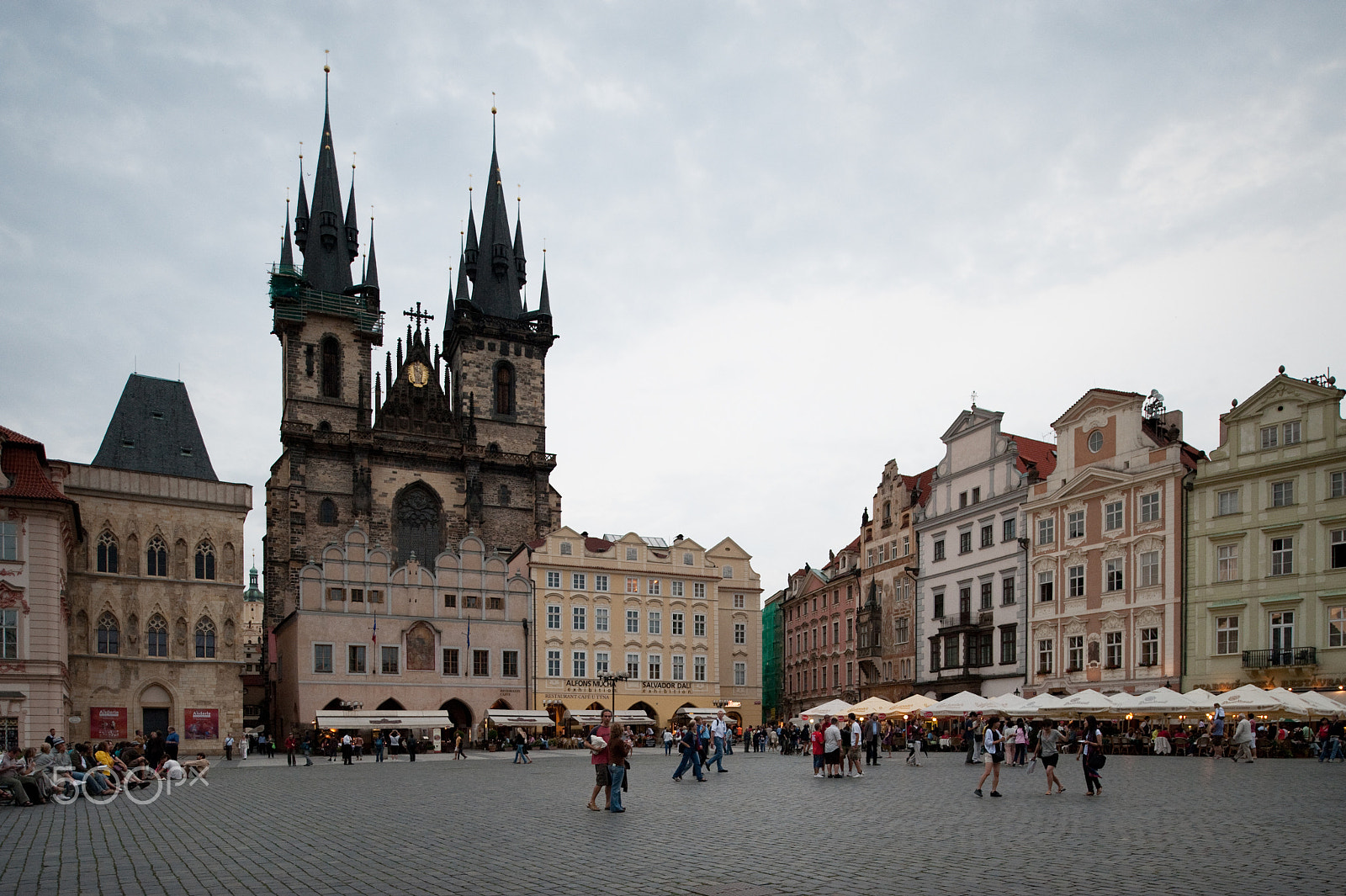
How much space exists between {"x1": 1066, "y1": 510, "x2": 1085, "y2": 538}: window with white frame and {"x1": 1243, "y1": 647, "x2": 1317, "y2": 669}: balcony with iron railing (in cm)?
884

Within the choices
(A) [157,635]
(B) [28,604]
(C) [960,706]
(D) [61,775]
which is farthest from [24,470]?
(C) [960,706]

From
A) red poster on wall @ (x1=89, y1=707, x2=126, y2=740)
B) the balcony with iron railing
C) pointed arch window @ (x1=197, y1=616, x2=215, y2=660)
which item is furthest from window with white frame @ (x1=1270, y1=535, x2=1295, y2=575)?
red poster on wall @ (x1=89, y1=707, x2=126, y2=740)

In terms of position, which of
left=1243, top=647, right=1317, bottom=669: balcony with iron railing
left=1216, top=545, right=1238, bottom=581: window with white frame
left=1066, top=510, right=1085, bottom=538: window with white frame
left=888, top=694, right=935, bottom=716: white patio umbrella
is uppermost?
left=1066, top=510, right=1085, bottom=538: window with white frame

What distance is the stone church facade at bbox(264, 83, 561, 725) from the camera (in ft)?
232

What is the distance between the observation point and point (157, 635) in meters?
47.2

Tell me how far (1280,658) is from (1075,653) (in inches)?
358

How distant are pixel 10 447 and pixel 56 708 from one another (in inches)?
329

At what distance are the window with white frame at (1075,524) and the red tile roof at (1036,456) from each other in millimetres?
3033

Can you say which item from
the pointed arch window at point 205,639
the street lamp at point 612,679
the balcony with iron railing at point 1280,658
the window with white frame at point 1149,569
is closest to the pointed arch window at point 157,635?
the pointed arch window at point 205,639

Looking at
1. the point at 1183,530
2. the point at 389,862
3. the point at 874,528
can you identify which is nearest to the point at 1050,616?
the point at 1183,530

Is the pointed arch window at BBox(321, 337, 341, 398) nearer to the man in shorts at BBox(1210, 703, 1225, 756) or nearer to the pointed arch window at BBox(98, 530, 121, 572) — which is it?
the pointed arch window at BBox(98, 530, 121, 572)

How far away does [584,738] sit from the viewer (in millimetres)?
55969

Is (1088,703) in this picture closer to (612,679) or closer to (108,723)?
(612,679)

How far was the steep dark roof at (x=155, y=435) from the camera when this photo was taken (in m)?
50.8
